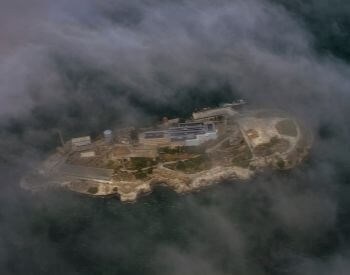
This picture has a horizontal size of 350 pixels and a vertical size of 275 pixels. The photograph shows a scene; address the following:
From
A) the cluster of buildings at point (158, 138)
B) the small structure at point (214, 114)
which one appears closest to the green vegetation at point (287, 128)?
the small structure at point (214, 114)

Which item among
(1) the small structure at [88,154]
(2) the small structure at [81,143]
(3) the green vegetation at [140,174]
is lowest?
(3) the green vegetation at [140,174]


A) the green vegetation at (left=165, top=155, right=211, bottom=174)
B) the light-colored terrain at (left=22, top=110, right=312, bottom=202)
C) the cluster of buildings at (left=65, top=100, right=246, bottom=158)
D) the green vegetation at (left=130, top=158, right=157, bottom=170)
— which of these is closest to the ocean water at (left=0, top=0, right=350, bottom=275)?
the light-colored terrain at (left=22, top=110, right=312, bottom=202)

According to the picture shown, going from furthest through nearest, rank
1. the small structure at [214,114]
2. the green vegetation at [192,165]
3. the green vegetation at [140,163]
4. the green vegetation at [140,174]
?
the small structure at [214,114] < the green vegetation at [140,163] < the green vegetation at [192,165] < the green vegetation at [140,174]

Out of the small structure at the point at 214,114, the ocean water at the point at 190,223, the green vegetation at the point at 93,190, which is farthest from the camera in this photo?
the small structure at the point at 214,114

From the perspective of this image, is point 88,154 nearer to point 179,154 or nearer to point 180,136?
point 179,154

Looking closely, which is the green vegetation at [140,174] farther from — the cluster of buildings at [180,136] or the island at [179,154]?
the cluster of buildings at [180,136]

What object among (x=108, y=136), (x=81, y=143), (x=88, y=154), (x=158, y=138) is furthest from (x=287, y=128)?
(x=81, y=143)

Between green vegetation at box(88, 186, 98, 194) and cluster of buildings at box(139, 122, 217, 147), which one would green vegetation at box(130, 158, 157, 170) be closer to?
cluster of buildings at box(139, 122, 217, 147)

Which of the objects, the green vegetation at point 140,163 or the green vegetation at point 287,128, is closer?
the green vegetation at point 140,163
